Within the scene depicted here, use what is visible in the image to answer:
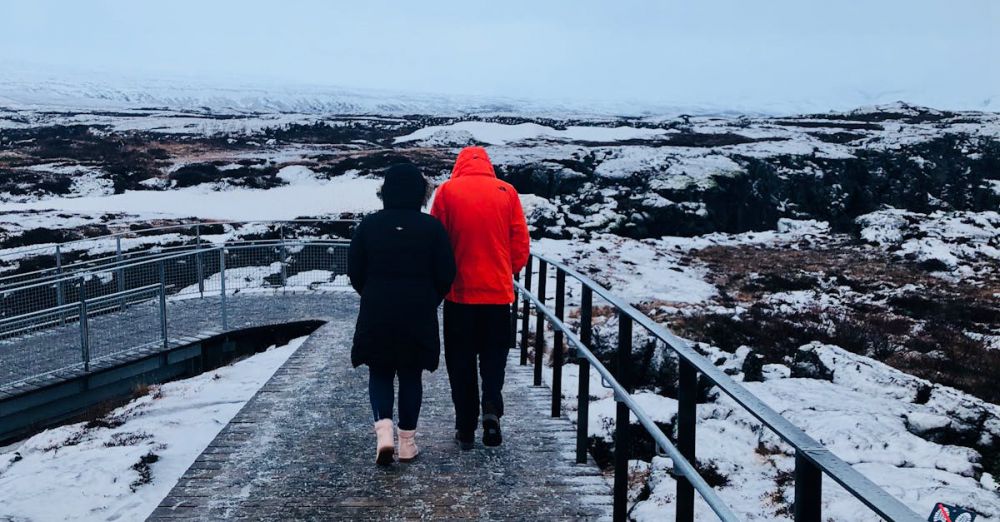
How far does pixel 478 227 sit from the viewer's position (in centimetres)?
435

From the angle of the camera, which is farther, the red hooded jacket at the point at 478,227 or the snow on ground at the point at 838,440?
the snow on ground at the point at 838,440

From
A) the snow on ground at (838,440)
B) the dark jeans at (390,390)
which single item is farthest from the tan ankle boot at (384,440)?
the snow on ground at (838,440)

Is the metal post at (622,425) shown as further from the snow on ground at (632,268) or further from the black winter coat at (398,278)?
the snow on ground at (632,268)

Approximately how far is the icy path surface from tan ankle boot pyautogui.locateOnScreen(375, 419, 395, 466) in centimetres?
10

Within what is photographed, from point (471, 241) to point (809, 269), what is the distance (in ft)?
61.5

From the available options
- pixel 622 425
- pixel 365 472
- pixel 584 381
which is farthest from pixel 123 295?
pixel 622 425

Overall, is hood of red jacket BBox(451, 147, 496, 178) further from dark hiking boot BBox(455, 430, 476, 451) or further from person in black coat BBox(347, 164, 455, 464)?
dark hiking boot BBox(455, 430, 476, 451)

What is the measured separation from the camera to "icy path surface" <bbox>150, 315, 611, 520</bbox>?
12.9 ft

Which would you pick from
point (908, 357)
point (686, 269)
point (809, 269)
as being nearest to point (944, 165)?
point (809, 269)

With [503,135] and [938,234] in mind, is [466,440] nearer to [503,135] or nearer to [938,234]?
[938,234]

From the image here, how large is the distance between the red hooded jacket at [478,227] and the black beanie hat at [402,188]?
24 cm

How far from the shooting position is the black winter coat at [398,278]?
13.3 ft

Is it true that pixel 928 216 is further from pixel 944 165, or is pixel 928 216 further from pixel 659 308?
pixel 659 308

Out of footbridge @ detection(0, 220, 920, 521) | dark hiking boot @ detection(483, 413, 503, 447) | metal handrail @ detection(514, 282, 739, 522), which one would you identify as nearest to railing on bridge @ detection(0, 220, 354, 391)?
footbridge @ detection(0, 220, 920, 521)
